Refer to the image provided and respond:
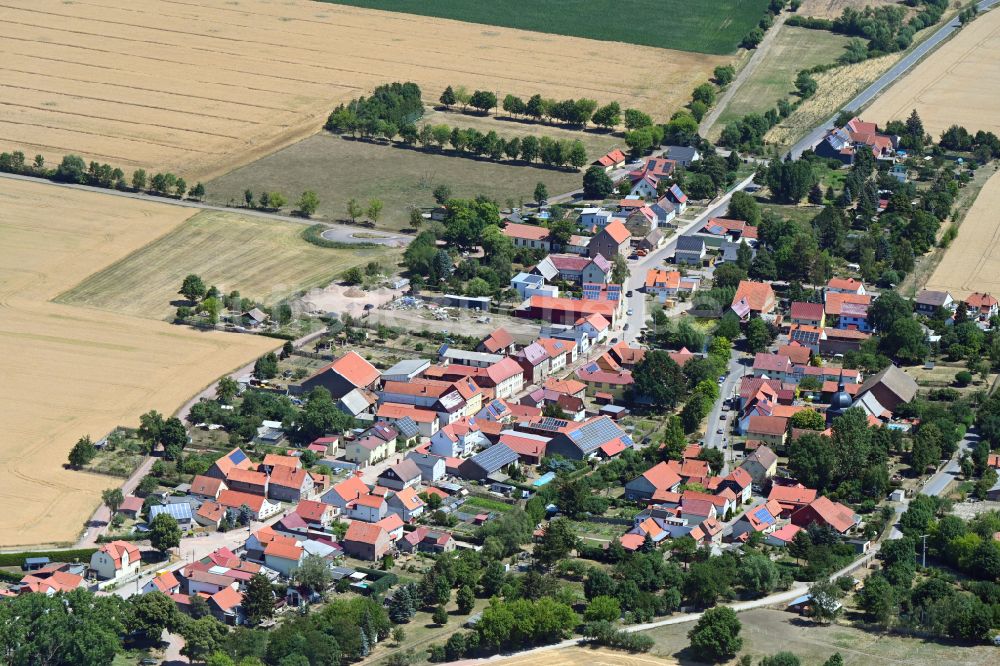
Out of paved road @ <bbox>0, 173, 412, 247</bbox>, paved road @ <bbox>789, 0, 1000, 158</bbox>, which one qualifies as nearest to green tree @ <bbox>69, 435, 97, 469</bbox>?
Result: paved road @ <bbox>0, 173, 412, 247</bbox>

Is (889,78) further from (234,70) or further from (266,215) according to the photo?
(266,215)

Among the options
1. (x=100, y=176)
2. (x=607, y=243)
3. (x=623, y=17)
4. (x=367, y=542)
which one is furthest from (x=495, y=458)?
(x=623, y=17)

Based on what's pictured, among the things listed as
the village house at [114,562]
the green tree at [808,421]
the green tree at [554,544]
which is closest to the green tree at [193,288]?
the village house at [114,562]

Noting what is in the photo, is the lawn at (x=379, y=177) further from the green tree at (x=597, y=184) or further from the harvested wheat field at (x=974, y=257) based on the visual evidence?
the harvested wheat field at (x=974, y=257)

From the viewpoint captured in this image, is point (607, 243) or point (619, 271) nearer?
point (619, 271)

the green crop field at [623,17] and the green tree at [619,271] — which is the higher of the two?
the green crop field at [623,17]

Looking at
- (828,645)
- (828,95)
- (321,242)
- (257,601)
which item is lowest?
(257,601)
